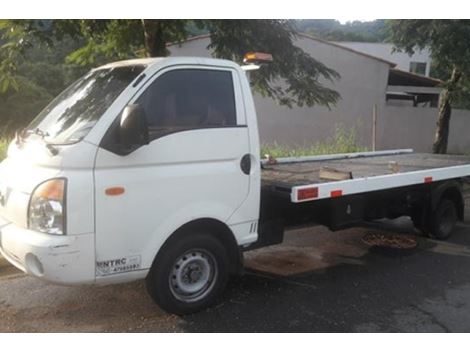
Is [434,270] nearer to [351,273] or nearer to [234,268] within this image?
[351,273]

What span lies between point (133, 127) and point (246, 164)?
119 centimetres

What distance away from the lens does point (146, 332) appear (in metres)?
3.89

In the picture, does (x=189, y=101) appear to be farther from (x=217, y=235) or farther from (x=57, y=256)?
→ (x=57, y=256)

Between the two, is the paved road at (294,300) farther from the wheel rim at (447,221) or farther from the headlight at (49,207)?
the headlight at (49,207)

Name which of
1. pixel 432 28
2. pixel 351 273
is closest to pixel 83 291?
pixel 351 273

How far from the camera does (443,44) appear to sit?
11258mm

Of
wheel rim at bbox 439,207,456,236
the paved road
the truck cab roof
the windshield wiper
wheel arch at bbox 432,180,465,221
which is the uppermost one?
the truck cab roof

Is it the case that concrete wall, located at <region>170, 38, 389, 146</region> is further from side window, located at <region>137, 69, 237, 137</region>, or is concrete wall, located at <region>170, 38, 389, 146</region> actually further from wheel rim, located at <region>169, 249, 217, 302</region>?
wheel rim, located at <region>169, 249, 217, 302</region>

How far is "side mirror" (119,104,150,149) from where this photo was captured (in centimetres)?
349

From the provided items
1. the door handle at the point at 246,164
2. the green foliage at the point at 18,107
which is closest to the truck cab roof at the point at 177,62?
the door handle at the point at 246,164

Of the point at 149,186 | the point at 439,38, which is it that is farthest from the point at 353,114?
the point at 149,186

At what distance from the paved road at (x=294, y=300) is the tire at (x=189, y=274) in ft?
0.43

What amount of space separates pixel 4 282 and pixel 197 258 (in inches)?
86.0

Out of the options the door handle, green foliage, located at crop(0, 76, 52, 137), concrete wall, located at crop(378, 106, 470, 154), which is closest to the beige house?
concrete wall, located at crop(378, 106, 470, 154)
